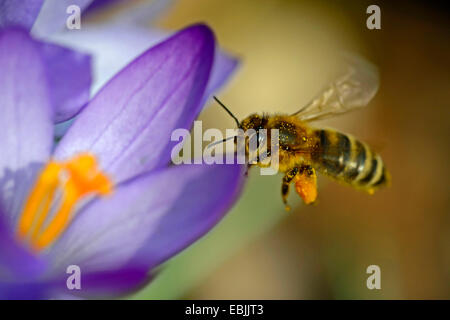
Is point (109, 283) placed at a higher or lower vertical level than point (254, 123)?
lower

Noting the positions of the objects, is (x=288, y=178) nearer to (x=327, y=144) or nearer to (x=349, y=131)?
(x=327, y=144)

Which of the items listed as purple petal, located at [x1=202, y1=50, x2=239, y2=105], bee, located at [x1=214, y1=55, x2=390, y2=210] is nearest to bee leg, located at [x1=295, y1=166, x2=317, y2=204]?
bee, located at [x1=214, y1=55, x2=390, y2=210]

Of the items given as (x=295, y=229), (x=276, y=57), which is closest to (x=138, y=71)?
(x=295, y=229)

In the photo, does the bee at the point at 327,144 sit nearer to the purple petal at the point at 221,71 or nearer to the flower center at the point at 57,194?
the purple petal at the point at 221,71

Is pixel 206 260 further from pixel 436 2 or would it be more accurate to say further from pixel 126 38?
pixel 436 2

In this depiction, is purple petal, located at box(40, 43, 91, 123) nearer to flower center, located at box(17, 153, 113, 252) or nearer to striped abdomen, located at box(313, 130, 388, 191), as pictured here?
flower center, located at box(17, 153, 113, 252)

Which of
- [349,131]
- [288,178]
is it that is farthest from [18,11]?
[349,131]
